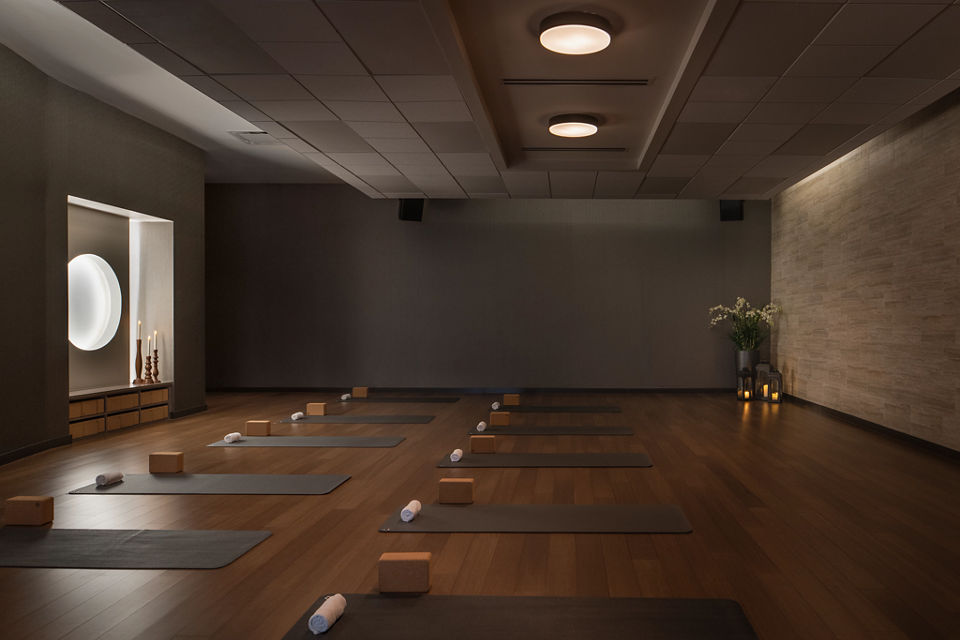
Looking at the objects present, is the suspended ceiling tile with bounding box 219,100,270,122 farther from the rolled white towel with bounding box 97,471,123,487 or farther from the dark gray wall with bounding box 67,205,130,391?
the rolled white towel with bounding box 97,471,123,487

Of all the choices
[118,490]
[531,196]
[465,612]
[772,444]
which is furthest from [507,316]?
[465,612]

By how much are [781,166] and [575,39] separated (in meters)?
3.54

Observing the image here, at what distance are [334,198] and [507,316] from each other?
303 centimetres

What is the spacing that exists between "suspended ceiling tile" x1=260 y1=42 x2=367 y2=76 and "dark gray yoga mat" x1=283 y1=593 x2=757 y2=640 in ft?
9.45

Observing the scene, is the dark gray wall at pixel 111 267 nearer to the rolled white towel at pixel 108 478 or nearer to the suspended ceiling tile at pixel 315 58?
the rolled white towel at pixel 108 478

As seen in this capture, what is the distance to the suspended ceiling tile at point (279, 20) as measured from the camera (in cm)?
322

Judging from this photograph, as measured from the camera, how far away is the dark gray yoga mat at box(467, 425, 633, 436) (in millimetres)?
5973

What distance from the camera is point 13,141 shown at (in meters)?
5.00

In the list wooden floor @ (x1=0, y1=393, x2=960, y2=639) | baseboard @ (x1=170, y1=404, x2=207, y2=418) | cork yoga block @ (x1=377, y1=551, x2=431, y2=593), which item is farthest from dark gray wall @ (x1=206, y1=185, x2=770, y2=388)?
cork yoga block @ (x1=377, y1=551, x2=431, y2=593)

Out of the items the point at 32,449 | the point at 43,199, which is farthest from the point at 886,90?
the point at 32,449

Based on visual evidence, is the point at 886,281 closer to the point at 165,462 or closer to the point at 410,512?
the point at 410,512

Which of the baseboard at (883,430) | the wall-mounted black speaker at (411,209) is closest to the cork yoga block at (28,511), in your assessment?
the baseboard at (883,430)

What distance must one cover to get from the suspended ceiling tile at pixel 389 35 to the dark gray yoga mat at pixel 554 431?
128 inches

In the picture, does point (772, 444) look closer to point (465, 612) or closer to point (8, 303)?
point (465, 612)
